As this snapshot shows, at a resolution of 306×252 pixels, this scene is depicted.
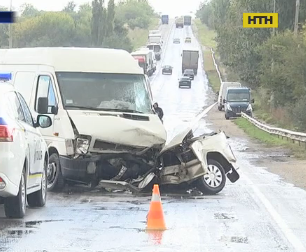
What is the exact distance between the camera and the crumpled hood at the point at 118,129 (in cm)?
1506

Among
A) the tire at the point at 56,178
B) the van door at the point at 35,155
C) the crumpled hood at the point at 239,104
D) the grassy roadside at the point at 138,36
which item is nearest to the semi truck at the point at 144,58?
the crumpled hood at the point at 239,104

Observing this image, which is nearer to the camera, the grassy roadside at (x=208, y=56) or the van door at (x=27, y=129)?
the van door at (x=27, y=129)

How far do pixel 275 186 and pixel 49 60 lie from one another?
17.0 ft

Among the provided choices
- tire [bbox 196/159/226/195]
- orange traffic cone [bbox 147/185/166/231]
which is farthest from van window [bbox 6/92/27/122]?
tire [bbox 196/159/226/195]

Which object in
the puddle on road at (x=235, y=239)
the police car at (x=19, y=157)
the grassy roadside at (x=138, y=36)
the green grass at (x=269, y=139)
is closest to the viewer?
the puddle on road at (x=235, y=239)

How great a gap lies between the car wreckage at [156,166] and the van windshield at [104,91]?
3.61 ft

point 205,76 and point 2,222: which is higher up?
point 2,222

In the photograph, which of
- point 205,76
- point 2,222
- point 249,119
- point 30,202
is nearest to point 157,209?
point 2,222

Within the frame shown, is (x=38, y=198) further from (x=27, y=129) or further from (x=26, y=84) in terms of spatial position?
(x=26, y=84)

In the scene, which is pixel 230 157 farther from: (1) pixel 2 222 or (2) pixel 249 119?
(2) pixel 249 119

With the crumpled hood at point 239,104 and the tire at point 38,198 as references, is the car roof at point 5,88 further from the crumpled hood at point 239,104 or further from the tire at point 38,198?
the crumpled hood at point 239,104

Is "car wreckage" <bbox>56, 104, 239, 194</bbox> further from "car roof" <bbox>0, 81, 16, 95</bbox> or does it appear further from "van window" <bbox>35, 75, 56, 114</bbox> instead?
"car roof" <bbox>0, 81, 16, 95</bbox>

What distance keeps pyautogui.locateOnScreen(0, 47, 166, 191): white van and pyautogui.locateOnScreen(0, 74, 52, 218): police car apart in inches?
60.2

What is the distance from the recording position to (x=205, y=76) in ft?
351
